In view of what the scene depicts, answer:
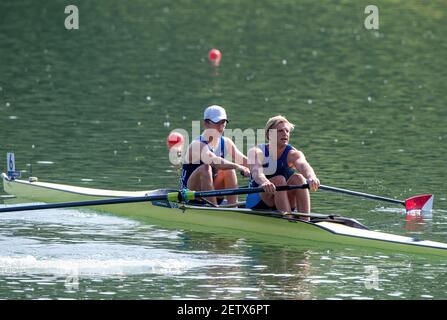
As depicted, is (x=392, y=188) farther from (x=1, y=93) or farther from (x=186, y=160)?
(x=1, y=93)

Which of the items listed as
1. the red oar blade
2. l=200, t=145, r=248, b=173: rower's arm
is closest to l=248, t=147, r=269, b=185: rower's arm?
l=200, t=145, r=248, b=173: rower's arm

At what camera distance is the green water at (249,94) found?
2192 cm

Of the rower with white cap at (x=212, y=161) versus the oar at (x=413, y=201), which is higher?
the rower with white cap at (x=212, y=161)

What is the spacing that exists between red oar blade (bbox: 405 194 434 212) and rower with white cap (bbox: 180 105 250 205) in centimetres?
288

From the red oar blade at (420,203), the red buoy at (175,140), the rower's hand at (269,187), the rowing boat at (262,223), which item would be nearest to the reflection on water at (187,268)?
the rowing boat at (262,223)

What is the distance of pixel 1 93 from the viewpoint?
1411 inches

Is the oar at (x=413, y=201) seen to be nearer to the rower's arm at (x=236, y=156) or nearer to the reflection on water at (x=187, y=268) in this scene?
the rower's arm at (x=236, y=156)

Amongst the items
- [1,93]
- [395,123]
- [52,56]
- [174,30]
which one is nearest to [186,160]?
[395,123]

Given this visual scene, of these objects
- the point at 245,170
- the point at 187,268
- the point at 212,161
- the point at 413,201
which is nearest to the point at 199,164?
the point at 212,161

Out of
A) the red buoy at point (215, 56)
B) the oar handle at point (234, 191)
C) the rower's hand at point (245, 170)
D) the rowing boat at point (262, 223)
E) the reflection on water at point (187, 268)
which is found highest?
the red buoy at point (215, 56)

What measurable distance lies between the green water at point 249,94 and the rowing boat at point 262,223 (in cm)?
33

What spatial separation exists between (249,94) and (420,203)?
54.0ft

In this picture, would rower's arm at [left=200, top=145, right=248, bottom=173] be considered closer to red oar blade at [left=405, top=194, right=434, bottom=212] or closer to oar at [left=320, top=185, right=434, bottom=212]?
oar at [left=320, top=185, right=434, bottom=212]

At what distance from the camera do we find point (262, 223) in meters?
19.0
